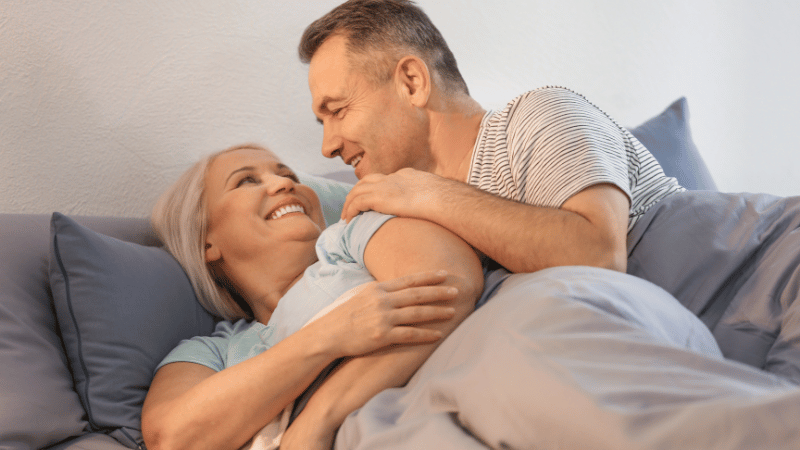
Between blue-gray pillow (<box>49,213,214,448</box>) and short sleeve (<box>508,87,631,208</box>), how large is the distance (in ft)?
2.82

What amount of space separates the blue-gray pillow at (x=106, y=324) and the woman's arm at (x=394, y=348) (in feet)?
1.26

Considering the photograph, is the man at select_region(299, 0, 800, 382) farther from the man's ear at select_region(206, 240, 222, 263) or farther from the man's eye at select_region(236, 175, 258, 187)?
the man's ear at select_region(206, 240, 222, 263)

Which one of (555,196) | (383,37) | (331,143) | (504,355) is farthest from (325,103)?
(504,355)

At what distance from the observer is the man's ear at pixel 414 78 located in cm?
148

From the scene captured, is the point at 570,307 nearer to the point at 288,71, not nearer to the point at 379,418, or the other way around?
the point at 379,418

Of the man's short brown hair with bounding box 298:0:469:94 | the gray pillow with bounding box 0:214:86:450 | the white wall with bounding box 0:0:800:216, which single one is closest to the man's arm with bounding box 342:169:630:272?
the man's short brown hair with bounding box 298:0:469:94

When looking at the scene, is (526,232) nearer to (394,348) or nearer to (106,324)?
(394,348)

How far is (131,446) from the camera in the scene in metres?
1.01

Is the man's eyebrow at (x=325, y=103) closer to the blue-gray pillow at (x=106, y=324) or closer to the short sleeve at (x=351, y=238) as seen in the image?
the short sleeve at (x=351, y=238)

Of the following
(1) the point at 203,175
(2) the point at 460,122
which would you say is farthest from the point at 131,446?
(2) the point at 460,122

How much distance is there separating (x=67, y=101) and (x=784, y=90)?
357 cm

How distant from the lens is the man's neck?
148 centimetres

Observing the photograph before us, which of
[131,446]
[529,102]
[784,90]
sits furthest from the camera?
[784,90]

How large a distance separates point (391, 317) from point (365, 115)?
2.34 ft
